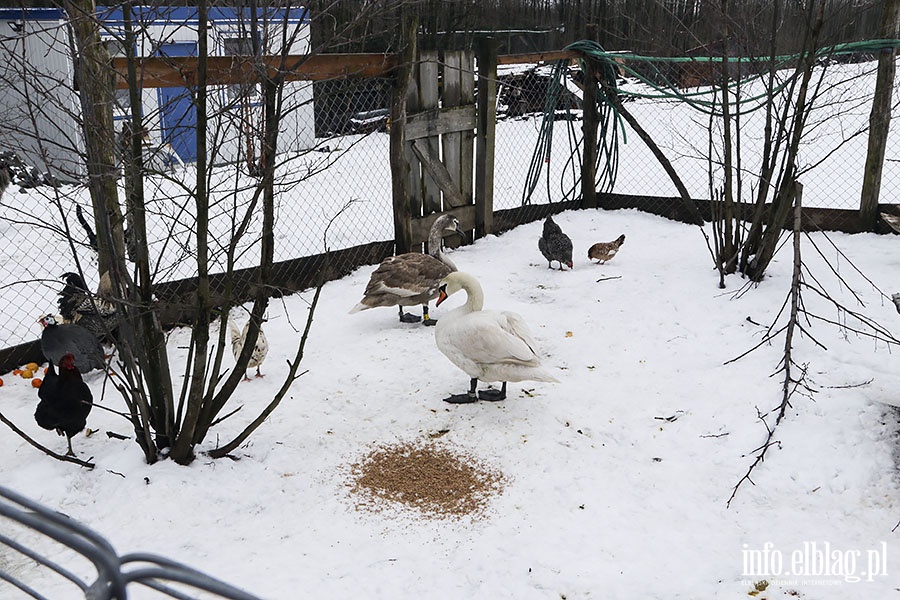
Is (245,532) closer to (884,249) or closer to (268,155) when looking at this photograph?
(268,155)

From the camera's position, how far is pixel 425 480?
164 inches

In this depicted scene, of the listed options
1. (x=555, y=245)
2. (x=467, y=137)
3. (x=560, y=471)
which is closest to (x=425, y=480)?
(x=560, y=471)

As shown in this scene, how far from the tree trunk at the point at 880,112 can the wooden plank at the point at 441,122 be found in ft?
12.7

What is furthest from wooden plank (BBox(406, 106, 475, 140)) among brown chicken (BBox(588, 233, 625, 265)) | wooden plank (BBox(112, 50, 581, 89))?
brown chicken (BBox(588, 233, 625, 265))

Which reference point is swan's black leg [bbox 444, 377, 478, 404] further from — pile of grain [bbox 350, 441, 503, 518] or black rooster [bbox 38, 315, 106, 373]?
black rooster [bbox 38, 315, 106, 373]

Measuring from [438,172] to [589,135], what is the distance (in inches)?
96.2

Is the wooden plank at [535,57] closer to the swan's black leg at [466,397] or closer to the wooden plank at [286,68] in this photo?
the wooden plank at [286,68]

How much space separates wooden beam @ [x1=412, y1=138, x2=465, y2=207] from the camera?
26.0 ft

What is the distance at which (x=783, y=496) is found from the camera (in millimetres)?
3912

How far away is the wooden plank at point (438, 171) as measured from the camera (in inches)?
312

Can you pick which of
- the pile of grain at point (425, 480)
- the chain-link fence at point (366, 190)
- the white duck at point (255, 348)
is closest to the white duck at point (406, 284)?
the chain-link fence at point (366, 190)

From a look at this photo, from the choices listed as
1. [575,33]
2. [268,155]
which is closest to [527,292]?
[268,155]

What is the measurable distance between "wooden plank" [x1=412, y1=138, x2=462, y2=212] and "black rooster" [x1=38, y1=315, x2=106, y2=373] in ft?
12.9

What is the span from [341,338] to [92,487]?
7.96 ft
